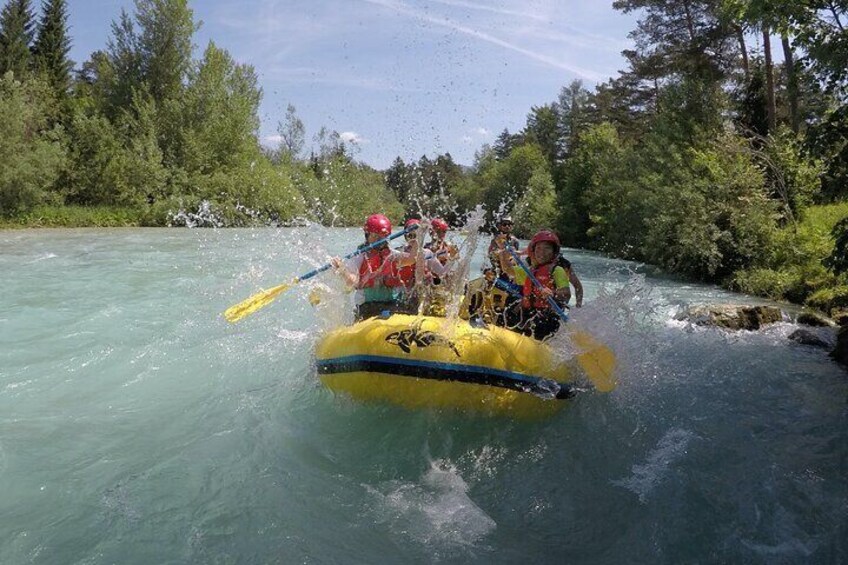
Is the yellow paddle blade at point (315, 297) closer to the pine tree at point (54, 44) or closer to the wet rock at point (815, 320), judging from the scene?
the wet rock at point (815, 320)

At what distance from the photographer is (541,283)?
5.77 meters

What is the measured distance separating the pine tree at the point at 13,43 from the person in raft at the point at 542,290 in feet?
127

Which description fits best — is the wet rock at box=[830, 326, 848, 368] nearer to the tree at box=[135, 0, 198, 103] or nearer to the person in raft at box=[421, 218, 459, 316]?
the person in raft at box=[421, 218, 459, 316]

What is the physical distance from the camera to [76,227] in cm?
2717

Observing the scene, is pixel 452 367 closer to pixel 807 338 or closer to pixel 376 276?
pixel 376 276

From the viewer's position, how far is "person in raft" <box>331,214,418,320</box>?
18.5ft

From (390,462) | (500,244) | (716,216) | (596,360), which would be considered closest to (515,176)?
(716,216)

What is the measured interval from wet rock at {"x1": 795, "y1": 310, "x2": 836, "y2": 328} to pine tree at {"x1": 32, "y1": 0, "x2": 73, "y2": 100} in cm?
3991

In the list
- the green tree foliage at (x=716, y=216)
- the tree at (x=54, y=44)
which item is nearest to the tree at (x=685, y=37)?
the green tree foliage at (x=716, y=216)

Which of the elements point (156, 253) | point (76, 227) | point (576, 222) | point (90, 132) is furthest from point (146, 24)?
point (576, 222)

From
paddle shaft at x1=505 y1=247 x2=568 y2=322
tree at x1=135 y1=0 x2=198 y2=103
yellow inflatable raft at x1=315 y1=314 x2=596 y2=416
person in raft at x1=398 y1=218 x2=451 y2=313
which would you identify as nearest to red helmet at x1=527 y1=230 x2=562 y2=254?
paddle shaft at x1=505 y1=247 x2=568 y2=322

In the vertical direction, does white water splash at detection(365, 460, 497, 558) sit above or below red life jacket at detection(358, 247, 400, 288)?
below

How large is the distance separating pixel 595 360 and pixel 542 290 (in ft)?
2.50

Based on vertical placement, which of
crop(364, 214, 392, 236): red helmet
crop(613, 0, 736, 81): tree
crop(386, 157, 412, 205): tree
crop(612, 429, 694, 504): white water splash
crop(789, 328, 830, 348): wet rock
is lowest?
crop(612, 429, 694, 504): white water splash
